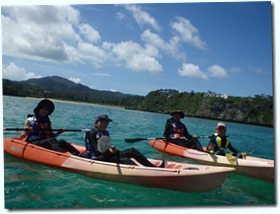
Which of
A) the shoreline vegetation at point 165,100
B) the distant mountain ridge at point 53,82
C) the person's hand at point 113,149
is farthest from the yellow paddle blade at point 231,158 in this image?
the distant mountain ridge at point 53,82

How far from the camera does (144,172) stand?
4.90 metres

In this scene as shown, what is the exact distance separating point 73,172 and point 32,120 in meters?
1.37

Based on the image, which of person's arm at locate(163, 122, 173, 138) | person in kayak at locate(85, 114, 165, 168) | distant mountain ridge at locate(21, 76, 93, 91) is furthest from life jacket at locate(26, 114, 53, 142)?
person's arm at locate(163, 122, 173, 138)

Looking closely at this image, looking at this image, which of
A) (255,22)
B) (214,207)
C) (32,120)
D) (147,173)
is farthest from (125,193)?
(255,22)

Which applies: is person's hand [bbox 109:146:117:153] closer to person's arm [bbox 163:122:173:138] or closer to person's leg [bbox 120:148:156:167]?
person's leg [bbox 120:148:156:167]

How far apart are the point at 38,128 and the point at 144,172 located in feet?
7.62

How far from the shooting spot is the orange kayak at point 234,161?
5613mm

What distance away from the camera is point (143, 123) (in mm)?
15594

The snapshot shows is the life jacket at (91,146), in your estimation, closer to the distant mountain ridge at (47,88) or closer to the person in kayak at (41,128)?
the person in kayak at (41,128)

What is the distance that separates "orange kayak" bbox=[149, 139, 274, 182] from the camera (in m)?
5.61

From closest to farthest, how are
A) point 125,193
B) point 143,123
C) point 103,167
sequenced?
point 125,193 → point 103,167 → point 143,123

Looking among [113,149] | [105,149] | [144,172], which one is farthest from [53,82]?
[144,172]

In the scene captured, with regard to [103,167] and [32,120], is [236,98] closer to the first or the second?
[103,167]

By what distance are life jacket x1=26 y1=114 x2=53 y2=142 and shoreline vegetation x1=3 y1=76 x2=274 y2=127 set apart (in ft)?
1.56
